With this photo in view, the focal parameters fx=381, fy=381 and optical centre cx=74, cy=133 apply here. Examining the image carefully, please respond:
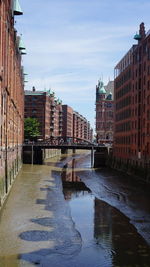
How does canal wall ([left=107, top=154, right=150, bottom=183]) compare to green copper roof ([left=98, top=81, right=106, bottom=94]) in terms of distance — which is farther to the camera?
green copper roof ([left=98, top=81, right=106, bottom=94])

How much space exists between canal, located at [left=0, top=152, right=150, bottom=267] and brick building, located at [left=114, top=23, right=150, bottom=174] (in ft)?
62.9

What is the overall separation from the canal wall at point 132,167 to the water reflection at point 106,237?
63.1 ft

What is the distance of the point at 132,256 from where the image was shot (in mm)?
22781

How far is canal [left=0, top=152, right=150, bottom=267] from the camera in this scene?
72.1 ft

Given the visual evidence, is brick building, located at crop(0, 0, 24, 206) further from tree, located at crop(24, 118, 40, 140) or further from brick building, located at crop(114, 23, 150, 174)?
tree, located at crop(24, 118, 40, 140)

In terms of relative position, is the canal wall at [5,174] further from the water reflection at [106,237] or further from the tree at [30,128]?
the tree at [30,128]

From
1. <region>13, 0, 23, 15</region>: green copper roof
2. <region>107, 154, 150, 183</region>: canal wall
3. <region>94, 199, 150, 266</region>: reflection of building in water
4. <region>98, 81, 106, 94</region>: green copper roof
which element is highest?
<region>98, 81, 106, 94</region>: green copper roof

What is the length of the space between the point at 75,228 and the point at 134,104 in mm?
47144

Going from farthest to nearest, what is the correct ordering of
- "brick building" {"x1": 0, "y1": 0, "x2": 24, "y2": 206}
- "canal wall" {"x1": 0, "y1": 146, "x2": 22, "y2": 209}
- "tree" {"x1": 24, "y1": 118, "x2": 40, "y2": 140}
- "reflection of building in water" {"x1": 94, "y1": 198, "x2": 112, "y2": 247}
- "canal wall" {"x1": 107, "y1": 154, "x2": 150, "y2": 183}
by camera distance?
"tree" {"x1": 24, "y1": 118, "x2": 40, "y2": 140}, "canal wall" {"x1": 107, "y1": 154, "x2": 150, "y2": 183}, "brick building" {"x1": 0, "y1": 0, "x2": 24, "y2": 206}, "canal wall" {"x1": 0, "y1": 146, "x2": 22, "y2": 209}, "reflection of building in water" {"x1": 94, "y1": 198, "x2": 112, "y2": 247}

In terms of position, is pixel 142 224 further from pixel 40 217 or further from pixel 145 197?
pixel 145 197

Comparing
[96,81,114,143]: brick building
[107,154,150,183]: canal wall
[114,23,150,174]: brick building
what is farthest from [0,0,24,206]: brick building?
[96,81,114,143]: brick building

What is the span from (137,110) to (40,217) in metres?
43.0

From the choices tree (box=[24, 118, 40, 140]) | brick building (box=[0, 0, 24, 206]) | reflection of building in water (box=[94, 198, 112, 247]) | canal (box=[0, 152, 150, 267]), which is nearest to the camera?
canal (box=[0, 152, 150, 267])

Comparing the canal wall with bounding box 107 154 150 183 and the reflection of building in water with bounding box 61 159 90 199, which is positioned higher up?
the canal wall with bounding box 107 154 150 183
